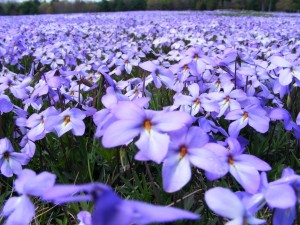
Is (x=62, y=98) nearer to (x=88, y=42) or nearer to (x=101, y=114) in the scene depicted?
(x=101, y=114)

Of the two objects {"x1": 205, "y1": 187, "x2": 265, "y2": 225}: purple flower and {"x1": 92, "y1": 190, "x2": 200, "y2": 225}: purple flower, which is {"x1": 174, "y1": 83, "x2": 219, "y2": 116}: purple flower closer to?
{"x1": 205, "y1": 187, "x2": 265, "y2": 225}: purple flower

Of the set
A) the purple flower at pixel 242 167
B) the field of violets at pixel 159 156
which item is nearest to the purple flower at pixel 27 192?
the field of violets at pixel 159 156

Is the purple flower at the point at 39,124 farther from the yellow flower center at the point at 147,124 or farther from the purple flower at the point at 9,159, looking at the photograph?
the yellow flower center at the point at 147,124

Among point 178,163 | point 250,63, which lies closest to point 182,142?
point 178,163

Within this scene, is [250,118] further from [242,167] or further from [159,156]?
[159,156]

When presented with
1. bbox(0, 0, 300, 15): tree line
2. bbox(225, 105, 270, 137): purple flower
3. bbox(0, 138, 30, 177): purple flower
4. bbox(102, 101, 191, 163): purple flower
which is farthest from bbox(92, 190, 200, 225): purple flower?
bbox(0, 0, 300, 15): tree line
